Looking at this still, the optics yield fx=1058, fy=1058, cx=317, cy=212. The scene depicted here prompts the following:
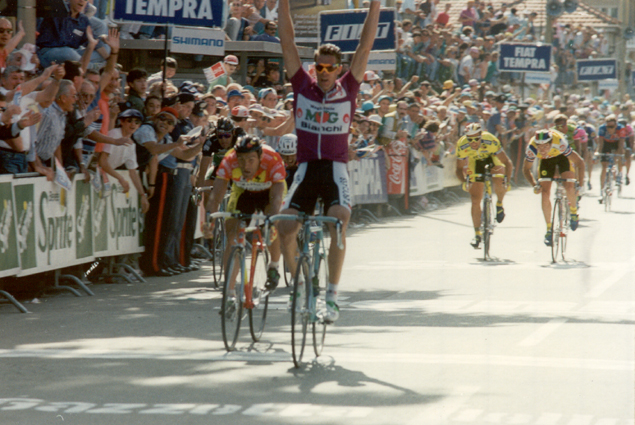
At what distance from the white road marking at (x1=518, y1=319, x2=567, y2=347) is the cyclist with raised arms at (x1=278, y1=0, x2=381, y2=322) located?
5.23ft

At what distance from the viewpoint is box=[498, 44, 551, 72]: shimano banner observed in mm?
30891

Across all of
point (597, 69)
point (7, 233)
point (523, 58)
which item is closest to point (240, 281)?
point (7, 233)

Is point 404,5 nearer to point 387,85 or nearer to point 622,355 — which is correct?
point 387,85

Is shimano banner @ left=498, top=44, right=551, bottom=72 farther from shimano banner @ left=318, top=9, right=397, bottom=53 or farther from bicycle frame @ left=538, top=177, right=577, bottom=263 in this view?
bicycle frame @ left=538, top=177, right=577, bottom=263

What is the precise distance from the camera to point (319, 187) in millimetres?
7988

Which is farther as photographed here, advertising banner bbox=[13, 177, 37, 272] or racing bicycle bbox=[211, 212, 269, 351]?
advertising banner bbox=[13, 177, 37, 272]

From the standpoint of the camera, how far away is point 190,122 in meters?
13.5

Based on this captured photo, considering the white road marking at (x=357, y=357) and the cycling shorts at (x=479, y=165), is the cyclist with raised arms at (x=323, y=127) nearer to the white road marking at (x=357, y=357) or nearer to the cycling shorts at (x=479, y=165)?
the white road marking at (x=357, y=357)

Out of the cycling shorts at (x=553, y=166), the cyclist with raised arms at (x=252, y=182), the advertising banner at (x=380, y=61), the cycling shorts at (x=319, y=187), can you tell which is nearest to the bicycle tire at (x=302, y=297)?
the cyclist with raised arms at (x=252, y=182)

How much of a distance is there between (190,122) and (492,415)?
27.5 ft

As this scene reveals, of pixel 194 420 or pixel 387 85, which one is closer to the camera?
pixel 194 420

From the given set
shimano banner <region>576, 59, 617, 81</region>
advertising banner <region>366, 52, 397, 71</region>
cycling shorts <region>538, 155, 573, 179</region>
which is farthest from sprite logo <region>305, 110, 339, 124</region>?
shimano banner <region>576, 59, 617, 81</region>

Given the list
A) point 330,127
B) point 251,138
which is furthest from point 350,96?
point 251,138

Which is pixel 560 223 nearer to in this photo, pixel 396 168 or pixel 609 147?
pixel 396 168
